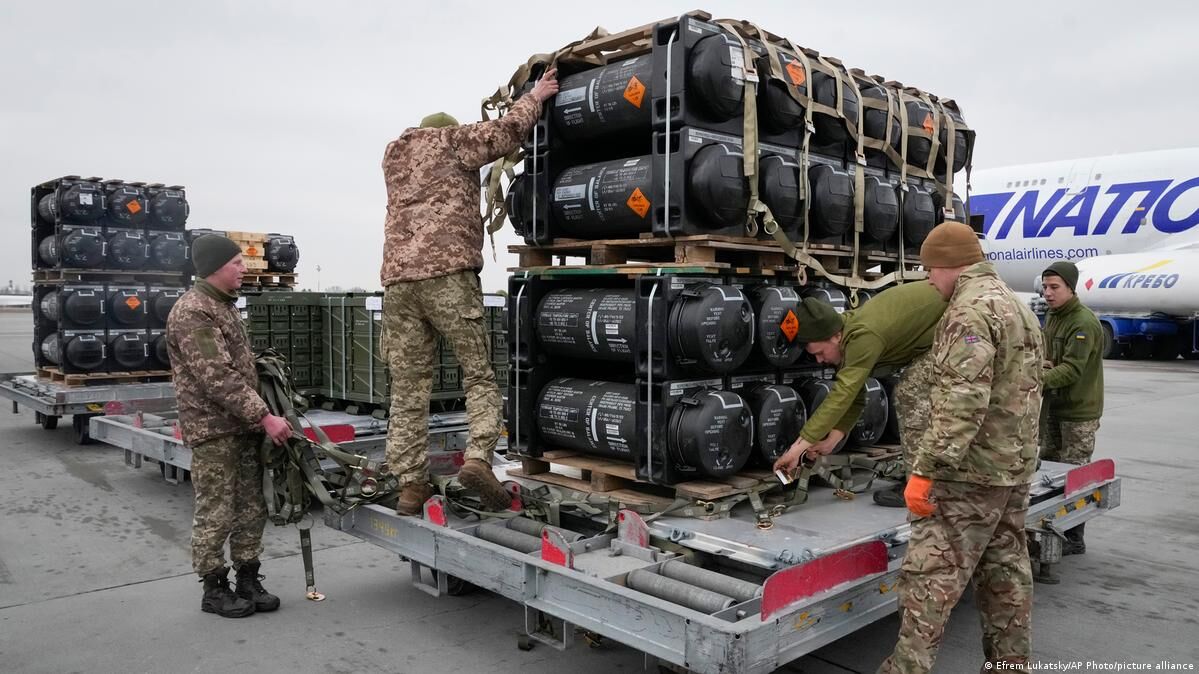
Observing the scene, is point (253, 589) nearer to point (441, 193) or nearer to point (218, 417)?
point (218, 417)

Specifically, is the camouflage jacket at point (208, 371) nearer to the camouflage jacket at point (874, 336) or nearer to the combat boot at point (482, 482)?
the combat boot at point (482, 482)

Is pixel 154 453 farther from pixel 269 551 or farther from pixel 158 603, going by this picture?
pixel 158 603

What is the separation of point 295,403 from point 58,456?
6.03 m

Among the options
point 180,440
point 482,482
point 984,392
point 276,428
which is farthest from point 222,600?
point 984,392

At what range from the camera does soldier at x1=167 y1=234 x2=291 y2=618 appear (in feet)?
16.0

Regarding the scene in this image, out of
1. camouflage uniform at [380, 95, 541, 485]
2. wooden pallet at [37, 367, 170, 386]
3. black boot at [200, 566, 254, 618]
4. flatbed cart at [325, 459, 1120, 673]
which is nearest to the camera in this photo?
flatbed cart at [325, 459, 1120, 673]

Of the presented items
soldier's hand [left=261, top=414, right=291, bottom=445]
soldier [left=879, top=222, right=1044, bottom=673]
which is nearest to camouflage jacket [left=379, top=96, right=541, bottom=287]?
soldier's hand [left=261, top=414, right=291, bottom=445]

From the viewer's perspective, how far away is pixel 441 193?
510 cm

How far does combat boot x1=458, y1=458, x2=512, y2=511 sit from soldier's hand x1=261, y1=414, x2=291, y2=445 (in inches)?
39.7

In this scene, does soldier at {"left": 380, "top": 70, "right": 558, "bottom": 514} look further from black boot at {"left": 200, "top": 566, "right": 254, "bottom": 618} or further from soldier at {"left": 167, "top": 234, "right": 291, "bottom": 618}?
black boot at {"left": 200, "top": 566, "right": 254, "bottom": 618}

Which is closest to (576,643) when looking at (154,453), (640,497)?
(640,497)

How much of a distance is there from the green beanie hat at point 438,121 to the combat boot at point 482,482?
6.53 feet

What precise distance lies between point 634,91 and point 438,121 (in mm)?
1218

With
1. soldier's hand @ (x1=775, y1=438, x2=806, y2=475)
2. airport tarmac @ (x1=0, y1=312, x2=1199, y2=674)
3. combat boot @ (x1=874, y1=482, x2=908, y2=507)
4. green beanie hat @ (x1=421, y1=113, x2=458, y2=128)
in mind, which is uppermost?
green beanie hat @ (x1=421, y1=113, x2=458, y2=128)
